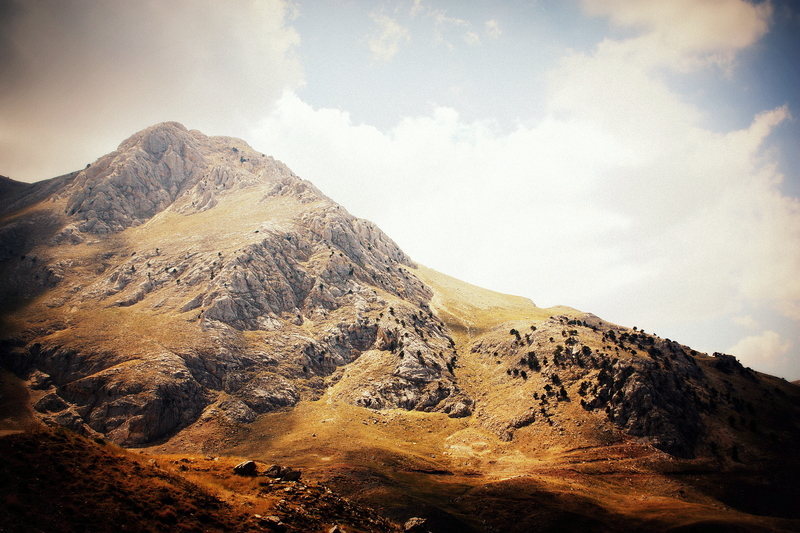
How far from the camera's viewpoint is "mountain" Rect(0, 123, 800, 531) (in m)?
68.5

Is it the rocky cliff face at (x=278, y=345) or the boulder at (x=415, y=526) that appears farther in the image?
the rocky cliff face at (x=278, y=345)

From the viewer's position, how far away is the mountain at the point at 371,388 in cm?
6850

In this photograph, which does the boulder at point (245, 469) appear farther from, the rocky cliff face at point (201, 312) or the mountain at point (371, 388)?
the rocky cliff face at point (201, 312)

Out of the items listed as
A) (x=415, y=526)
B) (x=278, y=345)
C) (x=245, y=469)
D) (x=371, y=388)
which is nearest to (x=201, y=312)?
(x=278, y=345)

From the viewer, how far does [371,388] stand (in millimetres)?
116062

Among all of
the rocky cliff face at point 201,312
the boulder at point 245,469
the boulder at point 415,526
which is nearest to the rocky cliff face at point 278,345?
the rocky cliff face at point 201,312

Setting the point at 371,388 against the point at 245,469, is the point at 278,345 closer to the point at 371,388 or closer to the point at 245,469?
the point at 371,388

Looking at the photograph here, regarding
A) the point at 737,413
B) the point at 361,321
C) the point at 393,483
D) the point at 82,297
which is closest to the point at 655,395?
the point at 737,413

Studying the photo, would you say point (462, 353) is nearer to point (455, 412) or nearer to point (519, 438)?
point (455, 412)

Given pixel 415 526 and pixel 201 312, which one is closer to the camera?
pixel 415 526

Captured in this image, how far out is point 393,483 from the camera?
6669 cm

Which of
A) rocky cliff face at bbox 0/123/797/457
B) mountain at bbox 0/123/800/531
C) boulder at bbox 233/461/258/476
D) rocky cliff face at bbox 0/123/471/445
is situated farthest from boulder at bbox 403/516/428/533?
rocky cliff face at bbox 0/123/471/445

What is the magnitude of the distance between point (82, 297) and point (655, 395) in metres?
177

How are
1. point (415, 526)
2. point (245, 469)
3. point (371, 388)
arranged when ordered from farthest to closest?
point (371, 388), point (415, 526), point (245, 469)
